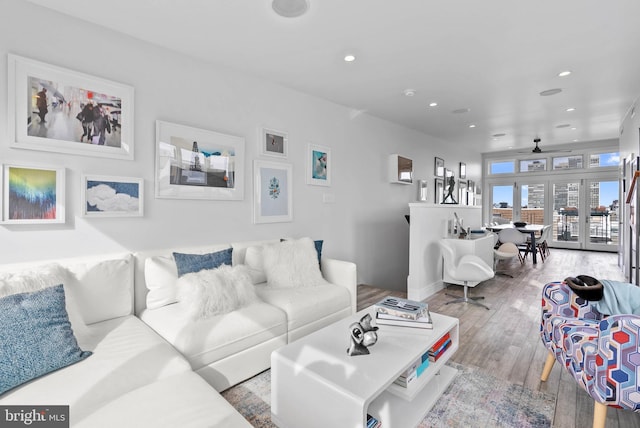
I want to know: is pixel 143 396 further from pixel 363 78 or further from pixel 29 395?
pixel 363 78

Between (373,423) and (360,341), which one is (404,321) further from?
(373,423)

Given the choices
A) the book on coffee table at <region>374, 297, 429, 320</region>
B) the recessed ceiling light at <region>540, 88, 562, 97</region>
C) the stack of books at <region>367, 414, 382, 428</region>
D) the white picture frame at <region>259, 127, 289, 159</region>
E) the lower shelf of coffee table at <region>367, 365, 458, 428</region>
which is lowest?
the lower shelf of coffee table at <region>367, 365, 458, 428</region>

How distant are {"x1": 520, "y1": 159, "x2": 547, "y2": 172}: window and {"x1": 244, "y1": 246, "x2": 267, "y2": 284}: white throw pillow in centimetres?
888

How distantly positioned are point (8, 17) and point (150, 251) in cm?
171

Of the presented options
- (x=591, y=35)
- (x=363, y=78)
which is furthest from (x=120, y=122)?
(x=591, y=35)

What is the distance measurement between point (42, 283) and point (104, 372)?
2.20 ft

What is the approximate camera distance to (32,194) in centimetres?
203

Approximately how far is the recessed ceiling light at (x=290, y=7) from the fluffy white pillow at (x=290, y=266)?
184 cm

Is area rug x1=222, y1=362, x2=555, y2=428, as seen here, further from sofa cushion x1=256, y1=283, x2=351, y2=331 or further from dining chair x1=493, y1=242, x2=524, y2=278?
dining chair x1=493, y1=242, x2=524, y2=278

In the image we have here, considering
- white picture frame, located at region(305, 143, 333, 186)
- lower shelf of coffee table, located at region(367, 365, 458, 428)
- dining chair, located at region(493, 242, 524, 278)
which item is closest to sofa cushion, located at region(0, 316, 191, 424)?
lower shelf of coffee table, located at region(367, 365, 458, 428)

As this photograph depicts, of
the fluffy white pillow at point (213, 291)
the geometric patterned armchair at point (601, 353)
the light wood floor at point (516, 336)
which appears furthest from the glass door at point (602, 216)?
the fluffy white pillow at point (213, 291)

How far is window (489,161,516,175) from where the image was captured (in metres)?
9.02

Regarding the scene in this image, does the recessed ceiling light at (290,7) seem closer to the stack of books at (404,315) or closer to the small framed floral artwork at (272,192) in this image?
the small framed floral artwork at (272,192)

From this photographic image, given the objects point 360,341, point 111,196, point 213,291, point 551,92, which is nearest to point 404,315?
point 360,341
